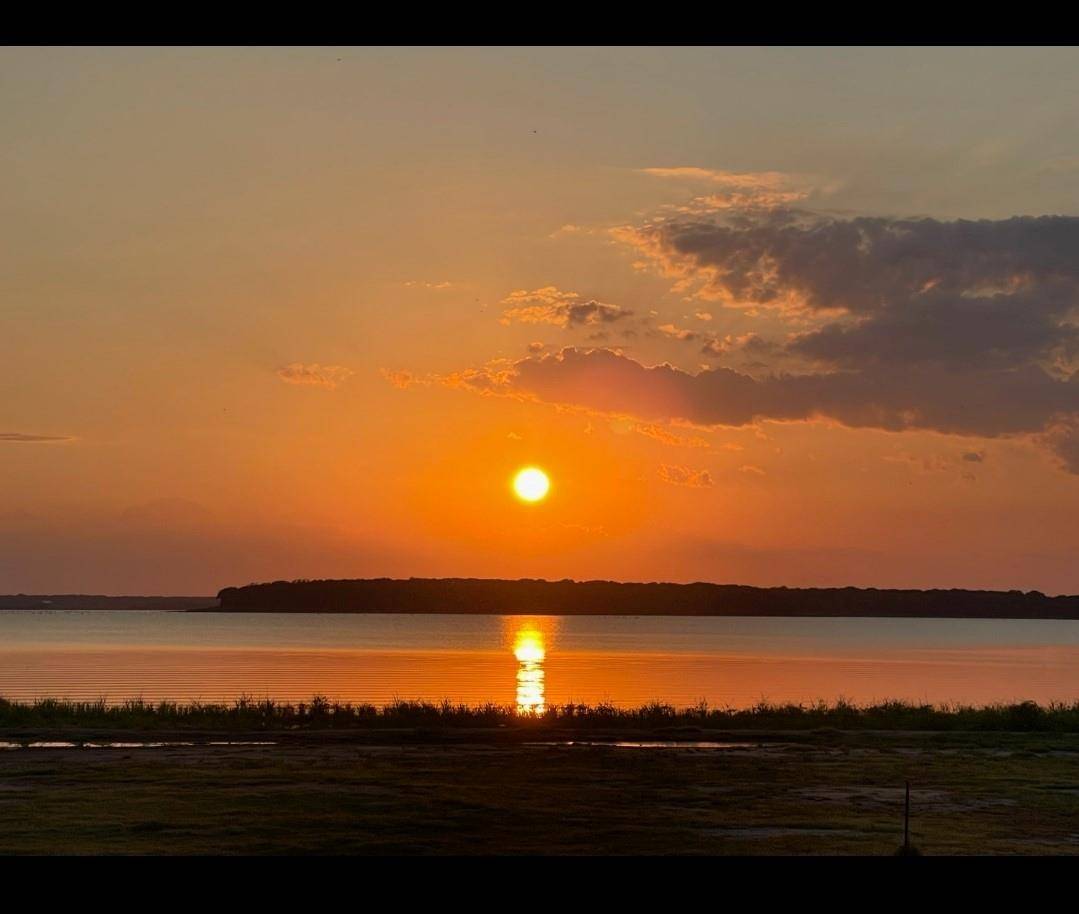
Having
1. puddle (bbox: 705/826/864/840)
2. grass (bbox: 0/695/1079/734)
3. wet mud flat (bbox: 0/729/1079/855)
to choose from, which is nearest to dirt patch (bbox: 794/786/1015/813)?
wet mud flat (bbox: 0/729/1079/855)

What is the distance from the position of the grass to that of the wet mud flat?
9.37 ft

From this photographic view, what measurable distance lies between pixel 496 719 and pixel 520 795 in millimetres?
15184

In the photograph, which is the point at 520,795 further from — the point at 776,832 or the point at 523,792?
the point at 776,832

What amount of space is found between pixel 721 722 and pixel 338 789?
17.9 metres

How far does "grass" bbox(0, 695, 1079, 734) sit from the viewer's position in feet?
116

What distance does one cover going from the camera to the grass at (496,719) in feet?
116

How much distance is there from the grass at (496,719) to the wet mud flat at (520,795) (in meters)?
2.85

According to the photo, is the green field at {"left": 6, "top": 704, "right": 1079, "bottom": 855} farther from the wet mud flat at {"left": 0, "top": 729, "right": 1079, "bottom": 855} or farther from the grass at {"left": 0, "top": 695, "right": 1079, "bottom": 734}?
the grass at {"left": 0, "top": 695, "right": 1079, "bottom": 734}

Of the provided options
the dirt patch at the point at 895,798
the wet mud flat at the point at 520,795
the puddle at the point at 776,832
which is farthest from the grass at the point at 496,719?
the puddle at the point at 776,832

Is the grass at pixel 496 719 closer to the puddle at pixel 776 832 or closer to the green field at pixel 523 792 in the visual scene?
the green field at pixel 523 792

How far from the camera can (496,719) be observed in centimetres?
3666
